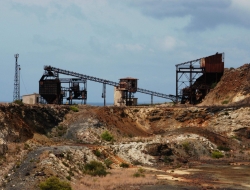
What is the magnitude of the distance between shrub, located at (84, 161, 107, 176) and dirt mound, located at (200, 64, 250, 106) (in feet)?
141

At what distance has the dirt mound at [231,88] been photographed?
86875 millimetres

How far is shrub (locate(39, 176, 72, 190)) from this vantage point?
3606cm

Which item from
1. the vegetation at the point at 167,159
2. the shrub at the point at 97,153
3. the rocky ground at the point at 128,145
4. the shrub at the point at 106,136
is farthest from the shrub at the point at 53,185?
the shrub at the point at 106,136

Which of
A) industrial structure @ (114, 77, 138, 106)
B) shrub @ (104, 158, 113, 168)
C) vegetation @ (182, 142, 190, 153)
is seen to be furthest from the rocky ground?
industrial structure @ (114, 77, 138, 106)

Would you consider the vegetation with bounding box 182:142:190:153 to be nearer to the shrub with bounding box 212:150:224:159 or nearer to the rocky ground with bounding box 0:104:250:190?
the rocky ground with bounding box 0:104:250:190

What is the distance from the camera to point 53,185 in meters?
36.1

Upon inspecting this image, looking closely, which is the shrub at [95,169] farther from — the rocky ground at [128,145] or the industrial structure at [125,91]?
the industrial structure at [125,91]

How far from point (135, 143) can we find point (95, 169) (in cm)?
1462

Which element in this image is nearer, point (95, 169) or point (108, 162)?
point (95, 169)

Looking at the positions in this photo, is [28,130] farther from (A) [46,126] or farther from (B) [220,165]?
(B) [220,165]

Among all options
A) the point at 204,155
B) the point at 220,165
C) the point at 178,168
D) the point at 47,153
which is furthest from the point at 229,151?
the point at 47,153

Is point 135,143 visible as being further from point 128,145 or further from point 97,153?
point 97,153

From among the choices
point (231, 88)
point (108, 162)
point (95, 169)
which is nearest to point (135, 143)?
point (108, 162)

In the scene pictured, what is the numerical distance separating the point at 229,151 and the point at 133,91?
26.6 meters
